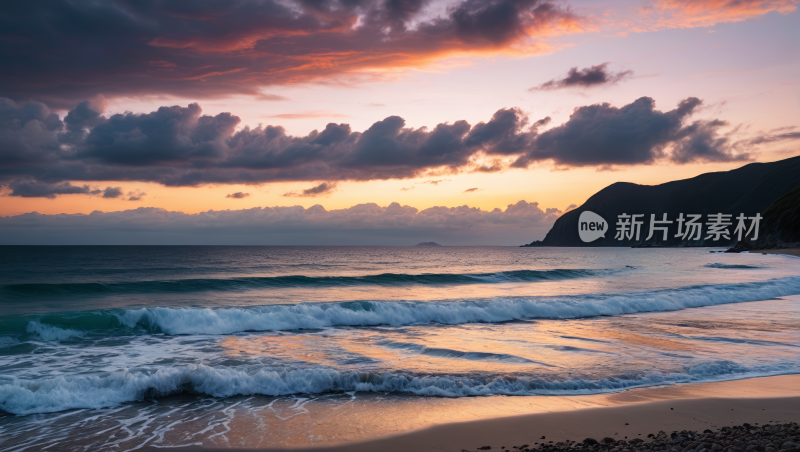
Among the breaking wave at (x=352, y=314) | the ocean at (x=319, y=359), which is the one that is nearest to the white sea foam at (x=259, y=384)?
the ocean at (x=319, y=359)

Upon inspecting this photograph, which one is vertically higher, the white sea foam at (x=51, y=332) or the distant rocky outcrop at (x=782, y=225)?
the distant rocky outcrop at (x=782, y=225)

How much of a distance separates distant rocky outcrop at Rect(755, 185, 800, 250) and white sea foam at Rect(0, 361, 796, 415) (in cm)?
8983

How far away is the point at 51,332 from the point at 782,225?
10500cm

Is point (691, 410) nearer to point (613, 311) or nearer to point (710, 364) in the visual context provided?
point (710, 364)

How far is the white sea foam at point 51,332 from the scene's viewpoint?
13704 millimetres

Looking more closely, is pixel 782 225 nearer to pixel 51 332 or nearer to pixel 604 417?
pixel 604 417

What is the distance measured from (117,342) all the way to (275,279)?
1943cm

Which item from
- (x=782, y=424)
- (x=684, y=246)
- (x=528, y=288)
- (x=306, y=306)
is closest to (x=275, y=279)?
(x=306, y=306)

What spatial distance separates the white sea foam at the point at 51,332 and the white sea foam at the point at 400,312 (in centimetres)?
164

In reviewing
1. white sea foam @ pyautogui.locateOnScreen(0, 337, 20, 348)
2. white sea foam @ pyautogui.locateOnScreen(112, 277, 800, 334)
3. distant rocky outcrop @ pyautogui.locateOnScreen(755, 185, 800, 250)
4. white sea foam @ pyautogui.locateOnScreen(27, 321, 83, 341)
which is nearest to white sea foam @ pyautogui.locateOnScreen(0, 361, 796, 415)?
white sea foam @ pyautogui.locateOnScreen(0, 337, 20, 348)

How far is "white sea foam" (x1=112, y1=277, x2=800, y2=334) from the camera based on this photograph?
15.9 metres

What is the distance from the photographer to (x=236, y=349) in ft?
40.3

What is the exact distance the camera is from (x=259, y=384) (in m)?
8.94

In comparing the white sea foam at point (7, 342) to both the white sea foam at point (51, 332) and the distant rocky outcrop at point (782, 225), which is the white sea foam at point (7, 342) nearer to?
the white sea foam at point (51, 332)
